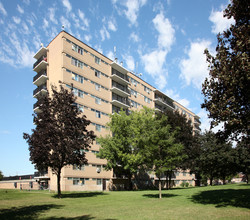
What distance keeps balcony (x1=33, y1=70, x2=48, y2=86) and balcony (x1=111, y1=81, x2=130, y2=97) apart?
1476cm

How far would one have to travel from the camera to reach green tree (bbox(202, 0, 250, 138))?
44.5ft

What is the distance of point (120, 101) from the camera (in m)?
58.8

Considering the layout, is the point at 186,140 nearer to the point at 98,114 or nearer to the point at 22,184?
the point at 98,114

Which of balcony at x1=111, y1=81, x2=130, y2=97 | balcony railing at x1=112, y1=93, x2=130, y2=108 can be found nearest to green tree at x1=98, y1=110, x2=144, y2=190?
balcony railing at x1=112, y1=93, x2=130, y2=108

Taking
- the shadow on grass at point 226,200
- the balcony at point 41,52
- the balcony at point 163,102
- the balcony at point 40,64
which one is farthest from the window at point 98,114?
the shadow on grass at point 226,200

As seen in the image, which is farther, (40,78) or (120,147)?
(40,78)

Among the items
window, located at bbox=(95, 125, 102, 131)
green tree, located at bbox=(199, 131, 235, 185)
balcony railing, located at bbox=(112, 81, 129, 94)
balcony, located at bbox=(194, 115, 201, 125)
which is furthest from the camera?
balcony, located at bbox=(194, 115, 201, 125)

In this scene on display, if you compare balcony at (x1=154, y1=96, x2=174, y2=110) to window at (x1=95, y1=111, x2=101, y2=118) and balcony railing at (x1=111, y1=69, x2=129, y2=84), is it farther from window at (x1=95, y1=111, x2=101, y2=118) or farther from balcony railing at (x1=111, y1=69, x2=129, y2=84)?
window at (x1=95, y1=111, x2=101, y2=118)

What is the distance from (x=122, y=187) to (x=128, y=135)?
15305 millimetres

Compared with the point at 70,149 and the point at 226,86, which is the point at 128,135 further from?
the point at 226,86

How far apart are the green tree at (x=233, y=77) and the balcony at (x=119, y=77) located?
4040 cm

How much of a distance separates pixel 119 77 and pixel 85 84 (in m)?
10.8

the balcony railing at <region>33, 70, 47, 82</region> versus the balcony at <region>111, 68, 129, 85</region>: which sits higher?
the balcony at <region>111, 68, 129, 85</region>

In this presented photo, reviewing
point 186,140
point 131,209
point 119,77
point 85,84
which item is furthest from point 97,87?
point 131,209
